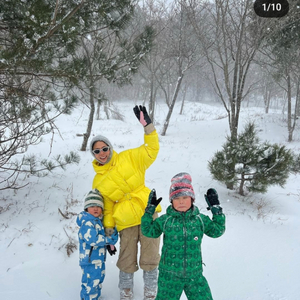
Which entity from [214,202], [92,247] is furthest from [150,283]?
[214,202]

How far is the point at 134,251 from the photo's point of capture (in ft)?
7.78

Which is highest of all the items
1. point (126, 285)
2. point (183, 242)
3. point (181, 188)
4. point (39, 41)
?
point (39, 41)

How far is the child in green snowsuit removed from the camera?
73.7 inches

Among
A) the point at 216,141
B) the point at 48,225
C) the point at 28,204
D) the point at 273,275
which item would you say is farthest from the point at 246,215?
the point at 216,141

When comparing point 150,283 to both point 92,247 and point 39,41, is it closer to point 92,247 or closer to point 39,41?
point 92,247

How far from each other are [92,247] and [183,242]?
0.95m

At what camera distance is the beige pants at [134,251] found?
231 cm

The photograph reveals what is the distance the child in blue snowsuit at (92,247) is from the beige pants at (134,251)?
17 cm

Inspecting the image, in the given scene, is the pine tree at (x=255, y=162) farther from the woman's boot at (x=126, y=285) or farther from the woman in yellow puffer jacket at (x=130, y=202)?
the woman's boot at (x=126, y=285)

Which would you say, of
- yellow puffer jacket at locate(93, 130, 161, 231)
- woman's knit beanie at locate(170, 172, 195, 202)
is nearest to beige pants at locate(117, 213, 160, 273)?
yellow puffer jacket at locate(93, 130, 161, 231)

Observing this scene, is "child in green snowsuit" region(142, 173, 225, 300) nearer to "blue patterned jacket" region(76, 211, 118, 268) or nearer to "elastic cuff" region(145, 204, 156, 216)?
"elastic cuff" region(145, 204, 156, 216)

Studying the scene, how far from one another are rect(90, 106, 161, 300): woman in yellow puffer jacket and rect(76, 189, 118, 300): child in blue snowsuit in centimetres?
12

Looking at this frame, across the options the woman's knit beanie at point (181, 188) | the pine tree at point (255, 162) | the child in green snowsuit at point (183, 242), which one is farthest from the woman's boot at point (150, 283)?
the pine tree at point (255, 162)

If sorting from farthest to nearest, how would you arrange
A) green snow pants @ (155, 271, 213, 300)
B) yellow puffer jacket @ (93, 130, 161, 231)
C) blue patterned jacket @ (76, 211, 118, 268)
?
yellow puffer jacket @ (93, 130, 161, 231) < blue patterned jacket @ (76, 211, 118, 268) < green snow pants @ (155, 271, 213, 300)
